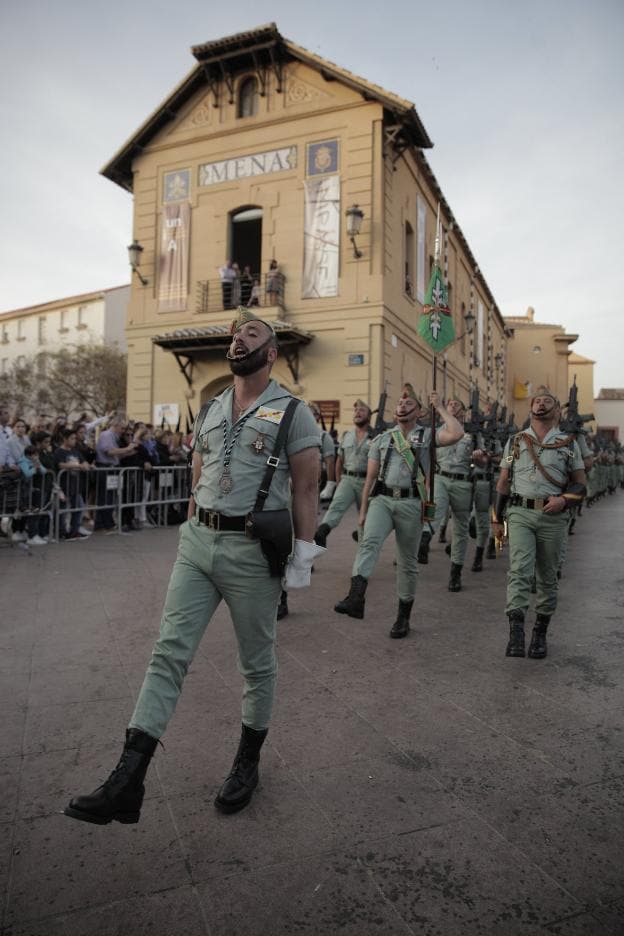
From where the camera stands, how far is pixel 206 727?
3422 mm

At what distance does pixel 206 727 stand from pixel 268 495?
151 cm

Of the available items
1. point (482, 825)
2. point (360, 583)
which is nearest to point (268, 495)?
point (482, 825)

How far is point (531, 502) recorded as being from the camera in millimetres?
5086

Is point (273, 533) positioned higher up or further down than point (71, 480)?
higher up

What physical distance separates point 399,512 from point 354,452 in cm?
267

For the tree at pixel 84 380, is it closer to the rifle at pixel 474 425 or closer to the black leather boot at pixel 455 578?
the rifle at pixel 474 425

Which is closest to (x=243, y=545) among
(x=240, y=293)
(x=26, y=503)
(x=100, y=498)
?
(x=26, y=503)

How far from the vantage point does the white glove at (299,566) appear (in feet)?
9.21

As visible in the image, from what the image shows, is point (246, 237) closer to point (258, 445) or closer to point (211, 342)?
point (211, 342)

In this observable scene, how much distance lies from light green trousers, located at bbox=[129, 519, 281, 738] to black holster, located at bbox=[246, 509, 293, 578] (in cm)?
4

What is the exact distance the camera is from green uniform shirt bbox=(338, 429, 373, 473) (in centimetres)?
791

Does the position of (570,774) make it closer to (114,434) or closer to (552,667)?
(552,667)

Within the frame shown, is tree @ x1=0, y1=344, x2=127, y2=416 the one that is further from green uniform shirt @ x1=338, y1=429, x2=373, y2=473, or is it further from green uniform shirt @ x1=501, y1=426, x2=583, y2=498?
green uniform shirt @ x1=501, y1=426, x2=583, y2=498

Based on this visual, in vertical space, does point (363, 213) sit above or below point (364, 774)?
above
